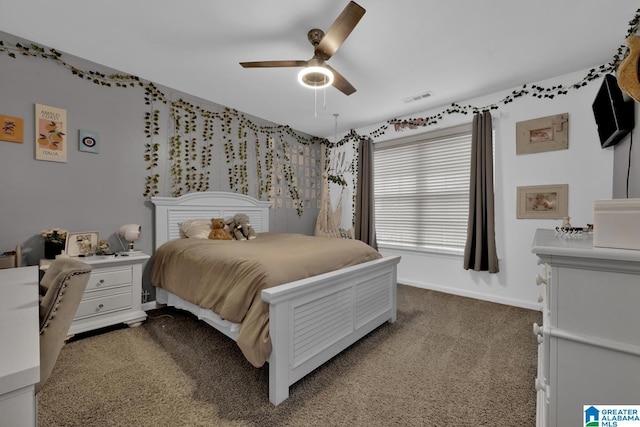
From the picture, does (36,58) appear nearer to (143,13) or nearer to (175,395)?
(143,13)

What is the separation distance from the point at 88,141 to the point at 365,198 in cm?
345

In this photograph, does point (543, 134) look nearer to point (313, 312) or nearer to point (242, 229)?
point (313, 312)

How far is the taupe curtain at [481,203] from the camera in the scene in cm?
314

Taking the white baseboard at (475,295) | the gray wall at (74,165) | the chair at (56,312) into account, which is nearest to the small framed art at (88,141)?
the gray wall at (74,165)

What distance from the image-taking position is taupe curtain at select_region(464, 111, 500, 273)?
3139mm

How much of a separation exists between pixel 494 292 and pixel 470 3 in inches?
117

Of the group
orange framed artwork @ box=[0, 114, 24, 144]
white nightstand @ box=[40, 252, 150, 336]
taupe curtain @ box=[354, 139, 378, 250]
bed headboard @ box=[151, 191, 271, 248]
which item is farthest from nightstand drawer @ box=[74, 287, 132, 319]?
taupe curtain @ box=[354, 139, 378, 250]

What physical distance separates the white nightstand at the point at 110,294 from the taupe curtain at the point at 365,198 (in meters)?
2.97

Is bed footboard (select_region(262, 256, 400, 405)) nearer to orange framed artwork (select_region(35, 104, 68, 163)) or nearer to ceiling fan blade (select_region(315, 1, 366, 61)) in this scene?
ceiling fan blade (select_region(315, 1, 366, 61))

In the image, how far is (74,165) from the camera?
8.13ft

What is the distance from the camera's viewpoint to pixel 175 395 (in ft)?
5.10

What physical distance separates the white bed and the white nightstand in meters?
0.32

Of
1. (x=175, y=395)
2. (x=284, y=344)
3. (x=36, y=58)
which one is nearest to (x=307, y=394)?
(x=284, y=344)

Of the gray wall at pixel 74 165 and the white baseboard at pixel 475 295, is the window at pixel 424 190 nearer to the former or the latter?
the white baseboard at pixel 475 295
